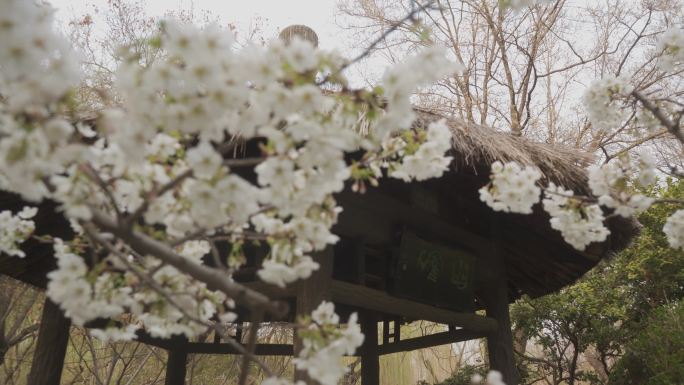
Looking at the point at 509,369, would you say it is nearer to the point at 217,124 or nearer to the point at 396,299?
the point at 396,299

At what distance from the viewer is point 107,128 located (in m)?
0.94

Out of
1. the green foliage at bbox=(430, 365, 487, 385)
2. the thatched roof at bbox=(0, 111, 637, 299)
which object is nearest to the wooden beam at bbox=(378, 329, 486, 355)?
the thatched roof at bbox=(0, 111, 637, 299)

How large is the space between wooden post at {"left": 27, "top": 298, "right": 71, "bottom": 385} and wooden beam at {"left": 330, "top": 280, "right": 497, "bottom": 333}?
79.1 inches

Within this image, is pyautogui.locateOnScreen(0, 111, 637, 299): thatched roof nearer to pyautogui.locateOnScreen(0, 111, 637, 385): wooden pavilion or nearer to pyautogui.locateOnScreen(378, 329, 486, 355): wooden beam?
pyautogui.locateOnScreen(0, 111, 637, 385): wooden pavilion

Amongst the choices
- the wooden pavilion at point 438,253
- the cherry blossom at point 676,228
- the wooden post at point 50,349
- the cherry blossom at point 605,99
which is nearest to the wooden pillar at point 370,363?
the wooden pavilion at point 438,253

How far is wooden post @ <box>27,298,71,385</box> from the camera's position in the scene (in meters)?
3.48

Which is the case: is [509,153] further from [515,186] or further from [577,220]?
A: [515,186]

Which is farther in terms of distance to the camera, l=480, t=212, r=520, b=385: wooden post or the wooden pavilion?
l=480, t=212, r=520, b=385: wooden post

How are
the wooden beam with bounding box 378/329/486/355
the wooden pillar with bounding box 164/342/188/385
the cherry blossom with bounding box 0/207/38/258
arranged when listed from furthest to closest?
the wooden pillar with bounding box 164/342/188/385 < the wooden beam with bounding box 378/329/486/355 < the cherry blossom with bounding box 0/207/38/258

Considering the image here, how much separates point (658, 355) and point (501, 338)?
2.08m

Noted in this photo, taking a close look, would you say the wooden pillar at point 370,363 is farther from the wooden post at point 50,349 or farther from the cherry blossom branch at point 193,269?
the cherry blossom branch at point 193,269

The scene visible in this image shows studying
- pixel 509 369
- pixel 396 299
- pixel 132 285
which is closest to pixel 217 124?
pixel 132 285

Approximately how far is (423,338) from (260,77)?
3709 mm

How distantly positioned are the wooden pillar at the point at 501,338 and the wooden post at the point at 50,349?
3.06 meters
